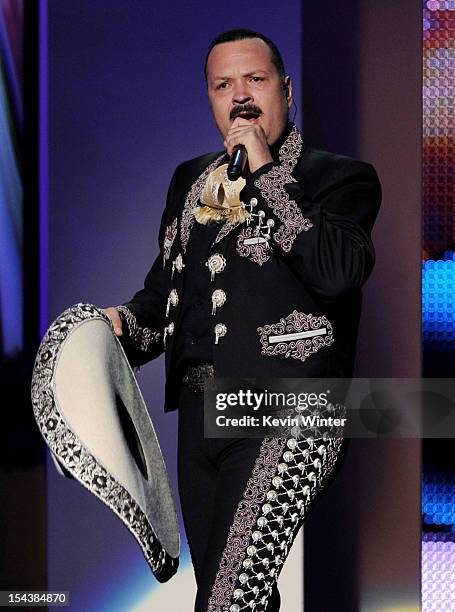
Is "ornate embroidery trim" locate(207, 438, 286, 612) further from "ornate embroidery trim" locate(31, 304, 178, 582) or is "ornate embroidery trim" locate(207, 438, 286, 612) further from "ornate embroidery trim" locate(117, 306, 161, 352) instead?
"ornate embroidery trim" locate(117, 306, 161, 352)

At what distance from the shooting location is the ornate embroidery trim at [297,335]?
268 centimetres

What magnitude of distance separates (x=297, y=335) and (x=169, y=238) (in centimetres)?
46

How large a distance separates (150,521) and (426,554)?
1.24 metres

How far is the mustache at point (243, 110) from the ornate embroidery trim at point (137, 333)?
52 cm

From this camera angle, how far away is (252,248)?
2.71m

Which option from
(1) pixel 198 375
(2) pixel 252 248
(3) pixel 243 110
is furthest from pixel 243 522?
(3) pixel 243 110

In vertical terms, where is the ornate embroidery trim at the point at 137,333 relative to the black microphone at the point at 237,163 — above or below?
below

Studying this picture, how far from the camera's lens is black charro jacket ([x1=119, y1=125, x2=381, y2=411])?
2.56 m

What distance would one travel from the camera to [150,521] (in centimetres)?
273

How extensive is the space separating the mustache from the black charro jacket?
0.11 m

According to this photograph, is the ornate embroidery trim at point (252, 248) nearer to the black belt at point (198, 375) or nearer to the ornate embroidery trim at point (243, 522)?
the black belt at point (198, 375)

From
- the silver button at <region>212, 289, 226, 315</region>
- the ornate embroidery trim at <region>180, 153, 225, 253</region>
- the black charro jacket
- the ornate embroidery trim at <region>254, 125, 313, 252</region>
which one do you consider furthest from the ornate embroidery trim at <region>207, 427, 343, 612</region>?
the ornate embroidery trim at <region>180, 153, 225, 253</region>

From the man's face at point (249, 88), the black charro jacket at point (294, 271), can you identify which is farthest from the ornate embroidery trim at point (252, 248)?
the man's face at point (249, 88)

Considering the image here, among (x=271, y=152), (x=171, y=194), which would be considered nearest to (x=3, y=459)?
(x=171, y=194)
